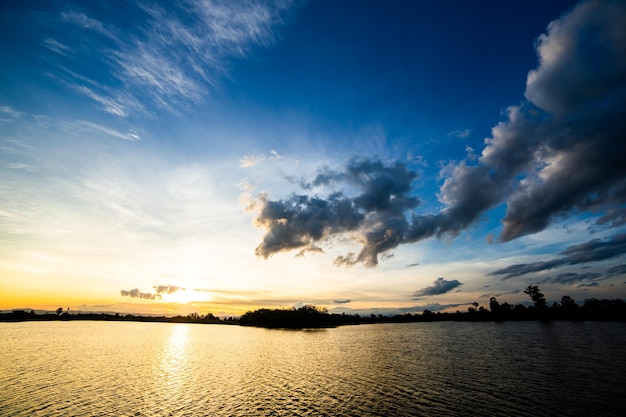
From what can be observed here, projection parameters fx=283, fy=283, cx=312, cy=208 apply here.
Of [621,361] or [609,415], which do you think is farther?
Answer: [621,361]

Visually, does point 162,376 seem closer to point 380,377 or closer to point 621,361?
point 380,377

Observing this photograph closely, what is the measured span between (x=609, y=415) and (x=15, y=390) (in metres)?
93.8

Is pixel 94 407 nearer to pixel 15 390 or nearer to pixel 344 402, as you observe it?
pixel 15 390

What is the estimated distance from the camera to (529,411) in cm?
4009

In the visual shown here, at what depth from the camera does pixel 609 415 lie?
37.9 metres

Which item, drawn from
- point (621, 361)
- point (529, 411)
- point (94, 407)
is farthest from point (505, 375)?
point (94, 407)

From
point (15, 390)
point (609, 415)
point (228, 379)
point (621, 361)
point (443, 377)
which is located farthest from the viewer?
point (621, 361)

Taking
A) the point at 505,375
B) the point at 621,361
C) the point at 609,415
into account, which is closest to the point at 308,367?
the point at 505,375

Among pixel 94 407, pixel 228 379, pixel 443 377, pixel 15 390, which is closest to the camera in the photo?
pixel 94 407

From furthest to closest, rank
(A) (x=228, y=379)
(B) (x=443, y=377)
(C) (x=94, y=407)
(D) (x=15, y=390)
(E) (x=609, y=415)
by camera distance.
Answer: (A) (x=228, y=379) < (B) (x=443, y=377) < (D) (x=15, y=390) < (C) (x=94, y=407) < (E) (x=609, y=415)

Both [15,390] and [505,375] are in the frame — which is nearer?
[15,390]

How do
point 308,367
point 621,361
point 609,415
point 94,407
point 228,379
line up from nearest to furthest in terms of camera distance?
point 609,415, point 94,407, point 228,379, point 621,361, point 308,367

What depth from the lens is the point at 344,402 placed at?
46188 millimetres

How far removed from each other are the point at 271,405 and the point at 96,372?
52.2 meters
